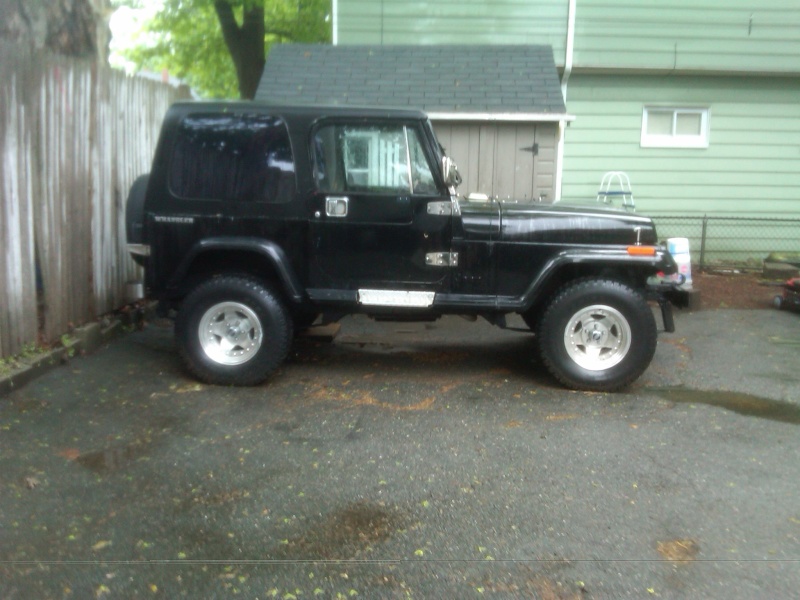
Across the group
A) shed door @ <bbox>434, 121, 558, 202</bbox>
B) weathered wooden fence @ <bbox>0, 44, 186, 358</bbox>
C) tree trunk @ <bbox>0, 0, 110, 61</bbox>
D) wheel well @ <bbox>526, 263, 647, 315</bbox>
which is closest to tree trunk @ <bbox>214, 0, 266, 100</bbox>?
tree trunk @ <bbox>0, 0, 110, 61</bbox>

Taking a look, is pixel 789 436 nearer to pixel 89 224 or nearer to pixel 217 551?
pixel 217 551

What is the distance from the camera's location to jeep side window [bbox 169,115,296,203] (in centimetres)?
623

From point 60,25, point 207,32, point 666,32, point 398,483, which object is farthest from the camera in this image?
point 207,32

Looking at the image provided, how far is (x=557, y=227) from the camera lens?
621cm

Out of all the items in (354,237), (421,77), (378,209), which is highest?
(421,77)

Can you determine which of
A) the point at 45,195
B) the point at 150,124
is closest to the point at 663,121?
the point at 150,124

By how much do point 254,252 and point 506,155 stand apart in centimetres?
454

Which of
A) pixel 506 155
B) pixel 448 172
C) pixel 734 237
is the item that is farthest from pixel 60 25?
pixel 734 237

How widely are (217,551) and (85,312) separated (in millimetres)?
4113

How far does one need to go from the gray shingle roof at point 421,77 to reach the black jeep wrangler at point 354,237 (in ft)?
11.7

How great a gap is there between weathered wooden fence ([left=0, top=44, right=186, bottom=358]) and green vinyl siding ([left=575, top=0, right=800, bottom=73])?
6.81 metres

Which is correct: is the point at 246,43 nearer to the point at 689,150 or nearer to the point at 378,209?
the point at 689,150

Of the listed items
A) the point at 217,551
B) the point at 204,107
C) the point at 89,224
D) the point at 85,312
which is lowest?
the point at 217,551

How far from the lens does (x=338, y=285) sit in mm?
6297
